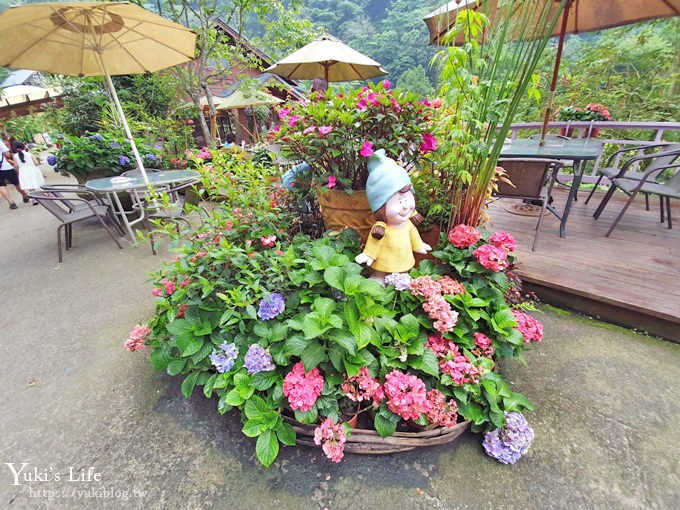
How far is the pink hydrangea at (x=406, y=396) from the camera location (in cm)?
126

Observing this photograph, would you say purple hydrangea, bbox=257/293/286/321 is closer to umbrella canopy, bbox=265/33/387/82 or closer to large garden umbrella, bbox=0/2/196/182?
large garden umbrella, bbox=0/2/196/182

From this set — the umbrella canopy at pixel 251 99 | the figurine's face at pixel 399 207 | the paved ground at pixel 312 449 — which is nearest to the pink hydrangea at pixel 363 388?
the paved ground at pixel 312 449

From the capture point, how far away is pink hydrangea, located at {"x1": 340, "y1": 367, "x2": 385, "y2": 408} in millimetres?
1312

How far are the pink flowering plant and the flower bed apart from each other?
0.59 m

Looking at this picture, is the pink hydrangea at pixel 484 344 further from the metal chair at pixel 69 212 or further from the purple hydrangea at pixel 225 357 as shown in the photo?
the metal chair at pixel 69 212

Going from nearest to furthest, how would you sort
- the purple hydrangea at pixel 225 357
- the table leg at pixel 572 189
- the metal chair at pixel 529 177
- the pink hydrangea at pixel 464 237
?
the purple hydrangea at pixel 225 357 → the pink hydrangea at pixel 464 237 → the metal chair at pixel 529 177 → the table leg at pixel 572 189

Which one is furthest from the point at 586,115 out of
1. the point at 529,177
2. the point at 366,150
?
the point at 366,150

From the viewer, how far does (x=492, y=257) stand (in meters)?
1.55

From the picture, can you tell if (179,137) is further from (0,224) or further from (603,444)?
(603,444)

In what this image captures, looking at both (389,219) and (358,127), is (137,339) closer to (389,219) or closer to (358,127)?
(389,219)

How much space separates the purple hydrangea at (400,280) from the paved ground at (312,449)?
77cm

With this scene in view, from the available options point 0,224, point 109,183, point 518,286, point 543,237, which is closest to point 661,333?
point 518,286

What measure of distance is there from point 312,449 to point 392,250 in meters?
1.06

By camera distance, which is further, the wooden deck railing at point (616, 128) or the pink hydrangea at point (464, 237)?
the wooden deck railing at point (616, 128)
